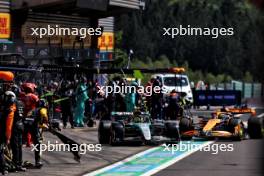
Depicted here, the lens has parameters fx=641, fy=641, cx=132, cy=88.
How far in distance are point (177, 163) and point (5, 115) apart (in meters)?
3.76

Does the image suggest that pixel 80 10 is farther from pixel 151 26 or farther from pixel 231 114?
pixel 151 26

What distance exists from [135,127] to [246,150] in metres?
2.62

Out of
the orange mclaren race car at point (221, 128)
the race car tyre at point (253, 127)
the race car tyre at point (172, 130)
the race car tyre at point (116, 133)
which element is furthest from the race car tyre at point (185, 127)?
the race car tyre at point (116, 133)

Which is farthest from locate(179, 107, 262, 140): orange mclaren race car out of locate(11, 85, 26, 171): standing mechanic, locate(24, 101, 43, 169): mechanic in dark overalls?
locate(11, 85, 26, 171): standing mechanic

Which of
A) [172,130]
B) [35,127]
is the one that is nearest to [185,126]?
[172,130]

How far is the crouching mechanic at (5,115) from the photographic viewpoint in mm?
9797

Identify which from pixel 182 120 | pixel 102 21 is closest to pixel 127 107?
pixel 182 120

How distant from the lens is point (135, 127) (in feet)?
49.5

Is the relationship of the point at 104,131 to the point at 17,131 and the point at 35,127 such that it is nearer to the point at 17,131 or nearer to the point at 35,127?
the point at 35,127

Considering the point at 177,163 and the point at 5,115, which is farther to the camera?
the point at 177,163

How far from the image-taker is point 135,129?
1514cm

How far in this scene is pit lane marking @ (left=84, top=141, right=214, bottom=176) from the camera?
1083 cm

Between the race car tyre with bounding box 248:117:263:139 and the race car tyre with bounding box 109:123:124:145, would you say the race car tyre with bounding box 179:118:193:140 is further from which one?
the race car tyre with bounding box 109:123:124:145

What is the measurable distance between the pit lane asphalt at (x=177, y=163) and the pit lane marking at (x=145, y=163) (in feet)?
0.63
